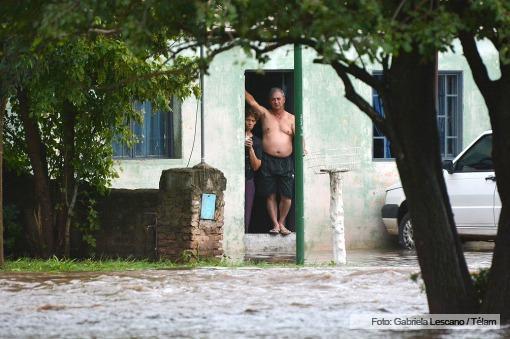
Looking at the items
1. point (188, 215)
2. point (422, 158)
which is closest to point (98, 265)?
point (188, 215)

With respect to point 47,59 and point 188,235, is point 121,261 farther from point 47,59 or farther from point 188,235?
point 47,59

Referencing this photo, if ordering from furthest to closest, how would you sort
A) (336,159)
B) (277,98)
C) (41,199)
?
(336,159) < (277,98) < (41,199)

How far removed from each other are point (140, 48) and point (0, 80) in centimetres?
714

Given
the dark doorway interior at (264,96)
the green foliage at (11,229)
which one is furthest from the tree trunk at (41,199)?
the dark doorway interior at (264,96)

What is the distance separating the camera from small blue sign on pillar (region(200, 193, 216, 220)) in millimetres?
16516

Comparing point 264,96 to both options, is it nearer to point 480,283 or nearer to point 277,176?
point 277,176

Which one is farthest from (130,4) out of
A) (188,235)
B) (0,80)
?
(188,235)

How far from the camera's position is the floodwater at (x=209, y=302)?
1018cm

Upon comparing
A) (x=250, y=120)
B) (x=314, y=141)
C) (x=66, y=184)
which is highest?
(x=250, y=120)

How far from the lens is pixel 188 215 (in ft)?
53.9

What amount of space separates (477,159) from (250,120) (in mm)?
3587

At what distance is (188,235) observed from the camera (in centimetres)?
1639

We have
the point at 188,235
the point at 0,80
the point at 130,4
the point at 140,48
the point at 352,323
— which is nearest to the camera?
the point at 140,48

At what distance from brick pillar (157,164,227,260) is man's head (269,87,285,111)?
131 inches
